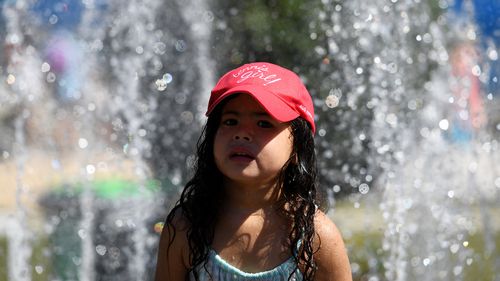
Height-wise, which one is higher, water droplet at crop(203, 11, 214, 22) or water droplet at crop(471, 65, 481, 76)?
water droplet at crop(203, 11, 214, 22)

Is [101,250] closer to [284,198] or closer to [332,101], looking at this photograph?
[332,101]

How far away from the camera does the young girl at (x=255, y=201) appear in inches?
73.7

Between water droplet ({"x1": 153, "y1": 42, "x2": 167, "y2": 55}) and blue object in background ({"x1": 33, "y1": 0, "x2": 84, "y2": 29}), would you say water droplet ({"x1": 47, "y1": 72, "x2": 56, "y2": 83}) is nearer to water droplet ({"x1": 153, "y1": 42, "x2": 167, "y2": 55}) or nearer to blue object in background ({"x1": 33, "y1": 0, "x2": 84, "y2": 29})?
blue object in background ({"x1": 33, "y1": 0, "x2": 84, "y2": 29})

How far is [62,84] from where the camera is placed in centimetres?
583

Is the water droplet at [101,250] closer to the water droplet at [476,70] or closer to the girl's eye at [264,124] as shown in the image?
the water droplet at [476,70]

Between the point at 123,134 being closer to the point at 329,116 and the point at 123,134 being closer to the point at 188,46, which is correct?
the point at 188,46

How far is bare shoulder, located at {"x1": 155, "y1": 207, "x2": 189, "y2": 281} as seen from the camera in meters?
1.95

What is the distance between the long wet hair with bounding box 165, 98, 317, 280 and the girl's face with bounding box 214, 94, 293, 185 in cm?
4

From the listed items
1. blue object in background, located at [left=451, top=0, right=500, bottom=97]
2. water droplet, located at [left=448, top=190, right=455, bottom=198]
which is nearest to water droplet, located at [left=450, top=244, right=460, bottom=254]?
water droplet, located at [left=448, top=190, right=455, bottom=198]

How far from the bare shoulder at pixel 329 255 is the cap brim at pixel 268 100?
0.81 ft

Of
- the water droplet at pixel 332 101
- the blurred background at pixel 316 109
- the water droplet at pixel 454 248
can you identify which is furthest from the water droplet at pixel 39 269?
the water droplet at pixel 454 248

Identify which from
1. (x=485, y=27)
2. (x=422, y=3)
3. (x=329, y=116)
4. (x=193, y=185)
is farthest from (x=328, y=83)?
(x=193, y=185)

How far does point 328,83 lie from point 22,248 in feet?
6.50

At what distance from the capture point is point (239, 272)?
1.88m
